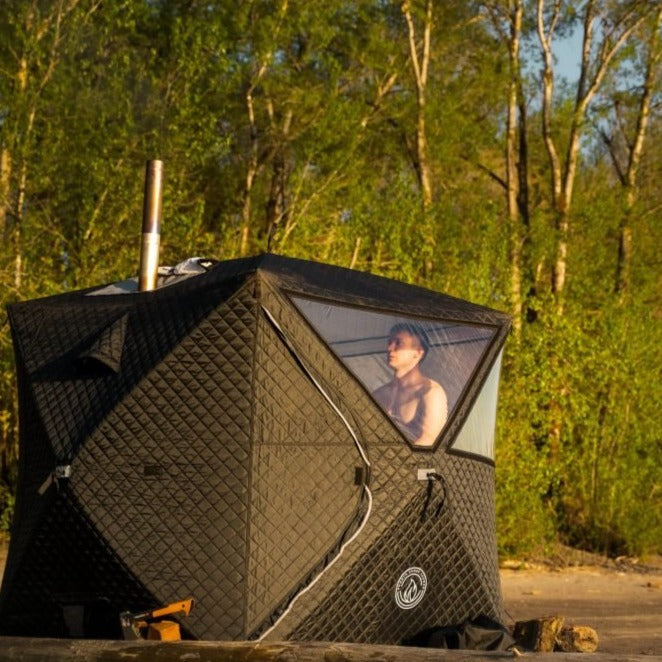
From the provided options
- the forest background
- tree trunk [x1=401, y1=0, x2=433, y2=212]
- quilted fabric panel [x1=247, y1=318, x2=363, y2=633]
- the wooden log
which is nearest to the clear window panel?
quilted fabric panel [x1=247, y1=318, x2=363, y2=633]

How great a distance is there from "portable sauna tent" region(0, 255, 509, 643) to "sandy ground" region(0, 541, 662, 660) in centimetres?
226

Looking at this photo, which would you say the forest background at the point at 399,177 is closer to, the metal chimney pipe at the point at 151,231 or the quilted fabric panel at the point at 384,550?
the metal chimney pipe at the point at 151,231

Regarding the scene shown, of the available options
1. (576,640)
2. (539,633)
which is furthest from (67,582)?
(576,640)

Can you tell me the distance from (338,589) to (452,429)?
4.34 ft

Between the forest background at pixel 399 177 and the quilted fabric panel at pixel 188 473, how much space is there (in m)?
8.81

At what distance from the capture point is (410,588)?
8117 mm

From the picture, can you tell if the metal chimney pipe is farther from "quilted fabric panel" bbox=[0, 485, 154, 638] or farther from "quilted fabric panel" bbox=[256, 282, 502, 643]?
"quilted fabric panel" bbox=[0, 485, 154, 638]

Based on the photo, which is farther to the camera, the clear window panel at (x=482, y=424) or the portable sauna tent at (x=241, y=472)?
the clear window panel at (x=482, y=424)

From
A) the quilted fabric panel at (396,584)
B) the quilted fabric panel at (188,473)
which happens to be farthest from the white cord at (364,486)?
the quilted fabric panel at (188,473)

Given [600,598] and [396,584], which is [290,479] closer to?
[396,584]

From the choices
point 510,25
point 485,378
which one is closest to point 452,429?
point 485,378

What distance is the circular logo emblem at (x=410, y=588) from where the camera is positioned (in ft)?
26.5

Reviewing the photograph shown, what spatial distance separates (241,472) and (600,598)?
819 centimetres

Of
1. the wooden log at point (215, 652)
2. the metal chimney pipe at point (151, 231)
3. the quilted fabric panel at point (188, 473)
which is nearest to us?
the wooden log at point (215, 652)
